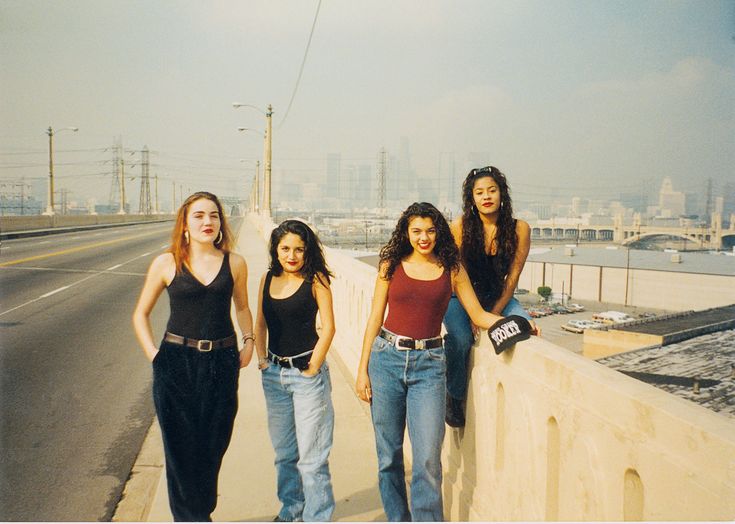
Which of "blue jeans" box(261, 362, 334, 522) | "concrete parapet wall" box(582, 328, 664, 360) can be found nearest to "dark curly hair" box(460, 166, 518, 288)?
"blue jeans" box(261, 362, 334, 522)

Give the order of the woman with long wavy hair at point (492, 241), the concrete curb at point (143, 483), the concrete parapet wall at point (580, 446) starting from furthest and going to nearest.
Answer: the concrete curb at point (143, 483) → the woman with long wavy hair at point (492, 241) → the concrete parapet wall at point (580, 446)

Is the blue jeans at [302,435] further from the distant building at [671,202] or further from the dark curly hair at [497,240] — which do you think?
the distant building at [671,202]

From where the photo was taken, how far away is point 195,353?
3.05 metres

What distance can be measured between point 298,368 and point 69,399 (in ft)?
12.8

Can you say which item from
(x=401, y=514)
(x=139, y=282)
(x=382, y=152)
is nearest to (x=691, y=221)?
(x=382, y=152)

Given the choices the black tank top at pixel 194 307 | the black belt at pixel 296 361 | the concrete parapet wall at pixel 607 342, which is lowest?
the concrete parapet wall at pixel 607 342

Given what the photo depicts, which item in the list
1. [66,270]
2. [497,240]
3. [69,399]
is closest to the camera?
[497,240]

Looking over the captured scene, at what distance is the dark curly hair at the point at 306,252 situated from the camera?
11.2 ft

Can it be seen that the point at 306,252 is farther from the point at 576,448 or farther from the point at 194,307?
the point at 576,448

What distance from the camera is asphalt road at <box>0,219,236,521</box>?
4.04 meters

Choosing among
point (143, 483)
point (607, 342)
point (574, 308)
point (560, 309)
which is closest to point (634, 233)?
point (574, 308)

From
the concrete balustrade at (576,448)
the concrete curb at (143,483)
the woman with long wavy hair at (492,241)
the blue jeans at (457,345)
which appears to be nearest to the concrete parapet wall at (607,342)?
the concrete curb at (143,483)

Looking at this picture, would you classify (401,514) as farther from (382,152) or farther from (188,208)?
(382,152)

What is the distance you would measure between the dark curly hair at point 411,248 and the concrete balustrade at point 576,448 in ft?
1.66
